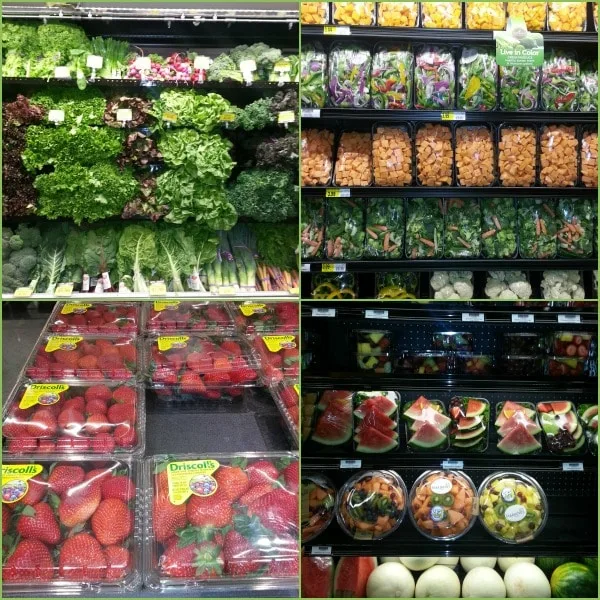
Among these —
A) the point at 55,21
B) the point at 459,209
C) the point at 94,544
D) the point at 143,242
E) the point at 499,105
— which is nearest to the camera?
the point at 94,544

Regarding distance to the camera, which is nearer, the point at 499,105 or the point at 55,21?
the point at 499,105

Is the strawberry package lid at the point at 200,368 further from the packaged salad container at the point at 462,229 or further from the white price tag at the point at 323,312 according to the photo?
the packaged salad container at the point at 462,229

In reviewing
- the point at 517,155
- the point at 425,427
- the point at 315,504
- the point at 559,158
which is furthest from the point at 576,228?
the point at 315,504

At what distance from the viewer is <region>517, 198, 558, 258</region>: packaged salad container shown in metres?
2.63

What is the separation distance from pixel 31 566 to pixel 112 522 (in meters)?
0.25

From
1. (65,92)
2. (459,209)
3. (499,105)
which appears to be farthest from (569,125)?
(65,92)

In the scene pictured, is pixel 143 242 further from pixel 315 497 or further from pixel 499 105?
pixel 499 105

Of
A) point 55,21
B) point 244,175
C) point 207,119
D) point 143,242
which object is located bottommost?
point 143,242

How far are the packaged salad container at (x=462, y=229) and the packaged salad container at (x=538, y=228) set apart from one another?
0.19 m

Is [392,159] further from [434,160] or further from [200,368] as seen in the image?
[200,368]

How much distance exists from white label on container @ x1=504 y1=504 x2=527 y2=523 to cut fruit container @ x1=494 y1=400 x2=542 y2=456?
0.20 m

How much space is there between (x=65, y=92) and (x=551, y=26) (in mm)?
2239

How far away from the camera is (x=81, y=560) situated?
69.2 inches

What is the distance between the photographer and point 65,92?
2988mm
